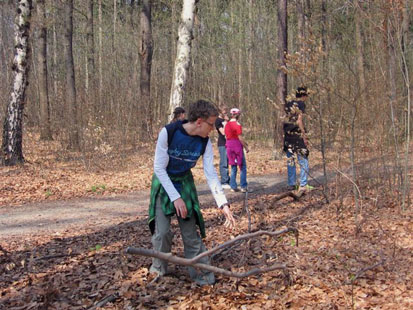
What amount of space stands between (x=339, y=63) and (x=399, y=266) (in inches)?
206

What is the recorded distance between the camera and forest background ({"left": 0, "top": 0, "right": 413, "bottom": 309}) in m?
6.80

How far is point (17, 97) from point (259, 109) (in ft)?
34.3

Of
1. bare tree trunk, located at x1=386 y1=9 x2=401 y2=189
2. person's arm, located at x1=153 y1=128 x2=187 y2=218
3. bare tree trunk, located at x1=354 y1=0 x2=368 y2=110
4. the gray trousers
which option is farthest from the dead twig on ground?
bare tree trunk, located at x1=354 y1=0 x2=368 y2=110

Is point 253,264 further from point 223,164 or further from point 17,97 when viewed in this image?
point 17,97

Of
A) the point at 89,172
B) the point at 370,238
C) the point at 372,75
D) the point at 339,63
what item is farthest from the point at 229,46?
the point at 370,238

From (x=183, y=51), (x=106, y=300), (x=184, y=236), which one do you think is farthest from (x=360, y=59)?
(x=106, y=300)

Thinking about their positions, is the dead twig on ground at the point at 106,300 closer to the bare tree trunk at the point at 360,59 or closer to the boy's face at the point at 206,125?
the boy's face at the point at 206,125

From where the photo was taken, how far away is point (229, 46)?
79.3 feet

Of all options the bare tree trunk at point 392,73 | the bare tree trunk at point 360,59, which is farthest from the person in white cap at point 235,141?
the bare tree trunk at point 392,73

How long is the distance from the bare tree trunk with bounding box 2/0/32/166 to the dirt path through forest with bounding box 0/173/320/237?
3.95 m

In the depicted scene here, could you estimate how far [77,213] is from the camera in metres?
8.91

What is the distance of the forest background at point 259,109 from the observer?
6.80 meters

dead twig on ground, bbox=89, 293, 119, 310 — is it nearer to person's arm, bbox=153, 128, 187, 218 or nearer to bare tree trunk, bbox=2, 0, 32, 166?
person's arm, bbox=153, 128, 187, 218

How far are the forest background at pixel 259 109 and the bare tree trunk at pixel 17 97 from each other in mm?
521
